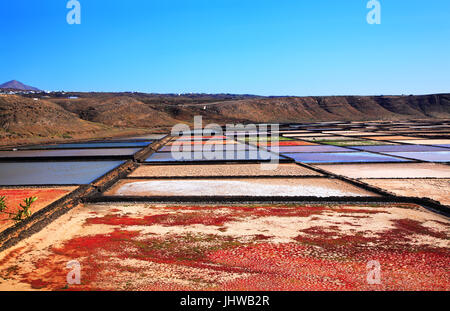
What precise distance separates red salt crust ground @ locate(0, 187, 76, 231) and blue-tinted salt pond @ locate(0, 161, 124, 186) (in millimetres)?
1115

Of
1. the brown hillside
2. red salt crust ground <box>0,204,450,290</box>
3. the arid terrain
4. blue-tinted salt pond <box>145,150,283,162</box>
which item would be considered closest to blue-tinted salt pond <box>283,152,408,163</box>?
blue-tinted salt pond <box>145,150,283,162</box>

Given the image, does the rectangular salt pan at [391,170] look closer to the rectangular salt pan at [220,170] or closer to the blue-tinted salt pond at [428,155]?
the rectangular salt pan at [220,170]

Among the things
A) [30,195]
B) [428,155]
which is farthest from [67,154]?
[428,155]

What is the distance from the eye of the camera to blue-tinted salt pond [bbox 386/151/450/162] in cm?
1753

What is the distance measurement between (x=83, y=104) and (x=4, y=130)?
91.9ft

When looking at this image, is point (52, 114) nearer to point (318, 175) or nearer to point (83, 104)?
point (83, 104)

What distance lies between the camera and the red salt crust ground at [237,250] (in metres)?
5.25

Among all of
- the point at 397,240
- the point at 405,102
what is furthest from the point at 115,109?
the point at 405,102

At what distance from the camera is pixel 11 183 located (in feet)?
41.6

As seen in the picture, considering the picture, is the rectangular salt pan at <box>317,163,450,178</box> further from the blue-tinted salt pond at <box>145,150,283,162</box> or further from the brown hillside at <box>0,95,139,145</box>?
the brown hillside at <box>0,95,139,145</box>

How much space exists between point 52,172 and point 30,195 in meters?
4.78

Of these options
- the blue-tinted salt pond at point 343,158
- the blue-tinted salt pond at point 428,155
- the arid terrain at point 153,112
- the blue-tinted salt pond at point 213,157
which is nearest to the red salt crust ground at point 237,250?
the blue-tinted salt pond at point 343,158

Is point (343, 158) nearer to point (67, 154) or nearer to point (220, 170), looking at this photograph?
point (220, 170)

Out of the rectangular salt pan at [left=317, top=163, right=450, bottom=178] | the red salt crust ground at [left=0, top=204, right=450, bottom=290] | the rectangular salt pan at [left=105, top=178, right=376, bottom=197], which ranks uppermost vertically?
the rectangular salt pan at [left=317, top=163, right=450, bottom=178]
